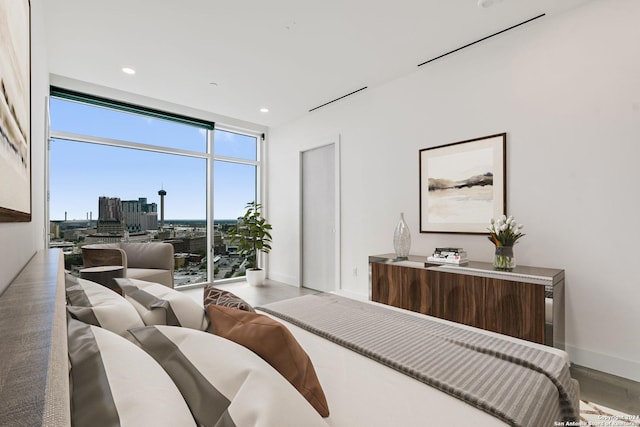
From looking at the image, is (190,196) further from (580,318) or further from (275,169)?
(580,318)

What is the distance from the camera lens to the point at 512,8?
8.07 feet

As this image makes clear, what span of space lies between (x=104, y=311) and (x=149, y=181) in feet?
13.0

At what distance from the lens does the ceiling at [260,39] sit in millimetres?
2436

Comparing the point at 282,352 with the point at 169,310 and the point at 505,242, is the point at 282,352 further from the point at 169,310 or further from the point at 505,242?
the point at 505,242

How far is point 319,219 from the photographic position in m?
4.75

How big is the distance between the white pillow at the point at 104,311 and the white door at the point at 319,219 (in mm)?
3360

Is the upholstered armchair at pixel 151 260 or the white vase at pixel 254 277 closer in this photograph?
the upholstered armchair at pixel 151 260

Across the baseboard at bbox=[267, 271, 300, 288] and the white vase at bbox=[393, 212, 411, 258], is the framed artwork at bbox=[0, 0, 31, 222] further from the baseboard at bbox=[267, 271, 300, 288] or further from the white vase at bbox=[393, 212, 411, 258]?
the baseboard at bbox=[267, 271, 300, 288]

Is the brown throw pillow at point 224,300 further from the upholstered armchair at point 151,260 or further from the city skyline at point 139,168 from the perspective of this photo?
the city skyline at point 139,168

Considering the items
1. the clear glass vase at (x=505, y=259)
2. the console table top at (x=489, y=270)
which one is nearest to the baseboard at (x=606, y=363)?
the console table top at (x=489, y=270)

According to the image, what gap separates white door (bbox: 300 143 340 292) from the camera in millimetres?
4512

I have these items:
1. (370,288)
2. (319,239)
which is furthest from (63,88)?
(370,288)

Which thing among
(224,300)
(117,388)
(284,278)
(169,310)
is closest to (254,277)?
(284,278)

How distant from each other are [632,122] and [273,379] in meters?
2.97
